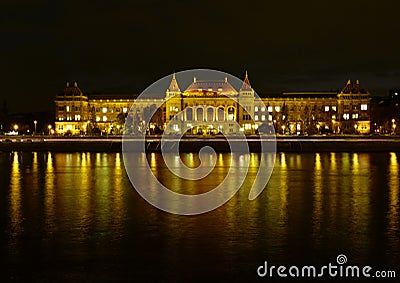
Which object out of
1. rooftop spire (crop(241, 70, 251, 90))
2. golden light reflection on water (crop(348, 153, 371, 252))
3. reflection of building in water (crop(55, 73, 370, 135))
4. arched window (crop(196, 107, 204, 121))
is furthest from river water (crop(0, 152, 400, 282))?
rooftop spire (crop(241, 70, 251, 90))

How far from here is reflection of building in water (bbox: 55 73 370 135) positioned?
130125 mm

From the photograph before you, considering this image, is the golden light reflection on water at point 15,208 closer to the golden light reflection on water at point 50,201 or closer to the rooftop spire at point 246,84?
the golden light reflection on water at point 50,201

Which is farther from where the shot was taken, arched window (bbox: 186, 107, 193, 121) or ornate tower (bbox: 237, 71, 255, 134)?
arched window (bbox: 186, 107, 193, 121)

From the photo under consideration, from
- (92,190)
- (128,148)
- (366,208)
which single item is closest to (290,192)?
(366,208)

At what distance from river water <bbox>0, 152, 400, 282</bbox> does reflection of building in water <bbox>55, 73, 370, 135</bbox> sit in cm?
10075

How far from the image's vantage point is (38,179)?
3259 cm

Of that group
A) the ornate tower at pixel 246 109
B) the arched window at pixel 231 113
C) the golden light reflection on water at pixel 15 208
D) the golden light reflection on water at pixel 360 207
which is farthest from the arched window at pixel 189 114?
the golden light reflection on water at pixel 15 208

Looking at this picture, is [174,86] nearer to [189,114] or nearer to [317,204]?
[189,114]

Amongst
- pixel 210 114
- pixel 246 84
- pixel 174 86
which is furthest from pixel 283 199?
pixel 174 86

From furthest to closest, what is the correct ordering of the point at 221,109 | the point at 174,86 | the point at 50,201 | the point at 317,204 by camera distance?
the point at 174,86 < the point at 221,109 < the point at 50,201 < the point at 317,204

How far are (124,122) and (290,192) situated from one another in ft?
310

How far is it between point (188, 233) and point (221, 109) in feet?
394

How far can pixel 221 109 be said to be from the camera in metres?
137

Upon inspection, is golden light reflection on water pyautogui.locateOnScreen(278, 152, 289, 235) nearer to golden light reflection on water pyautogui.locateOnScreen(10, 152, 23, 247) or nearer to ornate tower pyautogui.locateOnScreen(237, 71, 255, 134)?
golden light reflection on water pyautogui.locateOnScreen(10, 152, 23, 247)
